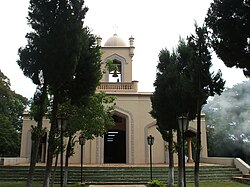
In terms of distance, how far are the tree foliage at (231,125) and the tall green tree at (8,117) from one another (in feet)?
64.6

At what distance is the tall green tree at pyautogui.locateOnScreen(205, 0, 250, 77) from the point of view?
6.91 m

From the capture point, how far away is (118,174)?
15242 mm

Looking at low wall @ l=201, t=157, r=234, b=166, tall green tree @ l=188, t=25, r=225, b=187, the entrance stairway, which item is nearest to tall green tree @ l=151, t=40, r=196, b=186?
tall green tree @ l=188, t=25, r=225, b=187

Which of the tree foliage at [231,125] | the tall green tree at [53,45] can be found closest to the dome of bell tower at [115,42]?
the tall green tree at [53,45]

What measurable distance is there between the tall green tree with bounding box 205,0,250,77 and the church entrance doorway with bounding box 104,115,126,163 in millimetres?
15944

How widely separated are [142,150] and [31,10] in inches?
509

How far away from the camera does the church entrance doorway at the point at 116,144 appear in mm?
23528

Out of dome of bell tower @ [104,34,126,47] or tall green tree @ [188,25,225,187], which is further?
dome of bell tower @ [104,34,126,47]

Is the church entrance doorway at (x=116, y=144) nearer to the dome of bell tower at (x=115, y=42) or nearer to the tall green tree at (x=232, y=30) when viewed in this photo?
the dome of bell tower at (x=115, y=42)

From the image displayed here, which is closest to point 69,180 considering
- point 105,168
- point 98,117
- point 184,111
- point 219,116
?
point 105,168

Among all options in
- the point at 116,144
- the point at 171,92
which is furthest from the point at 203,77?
the point at 116,144

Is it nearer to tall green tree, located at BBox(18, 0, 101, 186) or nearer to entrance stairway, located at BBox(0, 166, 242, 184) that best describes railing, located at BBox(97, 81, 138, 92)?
entrance stairway, located at BBox(0, 166, 242, 184)

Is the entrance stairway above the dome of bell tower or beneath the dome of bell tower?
beneath

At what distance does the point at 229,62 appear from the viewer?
7.59 meters
